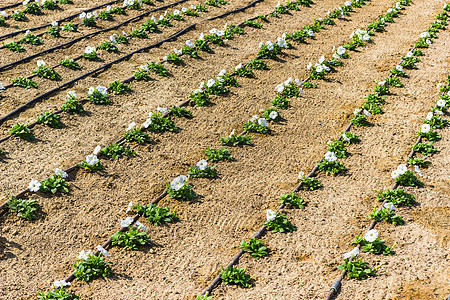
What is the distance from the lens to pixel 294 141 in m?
6.31

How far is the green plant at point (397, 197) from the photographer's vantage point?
198 inches

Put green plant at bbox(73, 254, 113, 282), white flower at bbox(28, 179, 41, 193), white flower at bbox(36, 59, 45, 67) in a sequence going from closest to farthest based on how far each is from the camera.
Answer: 1. green plant at bbox(73, 254, 113, 282)
2. white flower at bbox(28, 179, 41, 193)
3. white flower at bbox(36, 59, 45, 67)

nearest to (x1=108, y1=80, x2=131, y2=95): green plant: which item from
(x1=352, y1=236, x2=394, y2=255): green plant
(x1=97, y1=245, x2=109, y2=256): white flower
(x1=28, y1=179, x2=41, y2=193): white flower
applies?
(x1=28, y1=179, x2=41, y2=193): white flower

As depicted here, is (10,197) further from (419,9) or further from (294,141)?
(419,9)

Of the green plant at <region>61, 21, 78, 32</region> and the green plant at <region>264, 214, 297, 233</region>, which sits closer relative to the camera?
the green plant at <region>264, 214, 297, 233</region>

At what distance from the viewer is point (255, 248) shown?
14.6 feet

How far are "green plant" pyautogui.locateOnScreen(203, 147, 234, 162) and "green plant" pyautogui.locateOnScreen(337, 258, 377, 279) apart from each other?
Result: 2181 mm

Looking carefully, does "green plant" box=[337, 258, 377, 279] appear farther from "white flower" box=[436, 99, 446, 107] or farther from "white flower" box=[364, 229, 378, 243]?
"white flower" box=[436, 99, 446, 107]

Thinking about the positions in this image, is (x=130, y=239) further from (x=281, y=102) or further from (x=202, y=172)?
(x=281, y=102)

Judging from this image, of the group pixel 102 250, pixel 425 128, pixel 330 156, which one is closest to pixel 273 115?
pixel 330 156

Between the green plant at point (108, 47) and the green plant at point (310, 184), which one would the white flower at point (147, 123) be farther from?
the green plant at point (108, 47)

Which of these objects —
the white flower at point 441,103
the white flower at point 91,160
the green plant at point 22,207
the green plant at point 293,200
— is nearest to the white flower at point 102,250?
the green plant at point 22,207

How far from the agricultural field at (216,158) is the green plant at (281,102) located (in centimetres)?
2

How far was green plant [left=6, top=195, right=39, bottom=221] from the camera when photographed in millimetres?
4648
